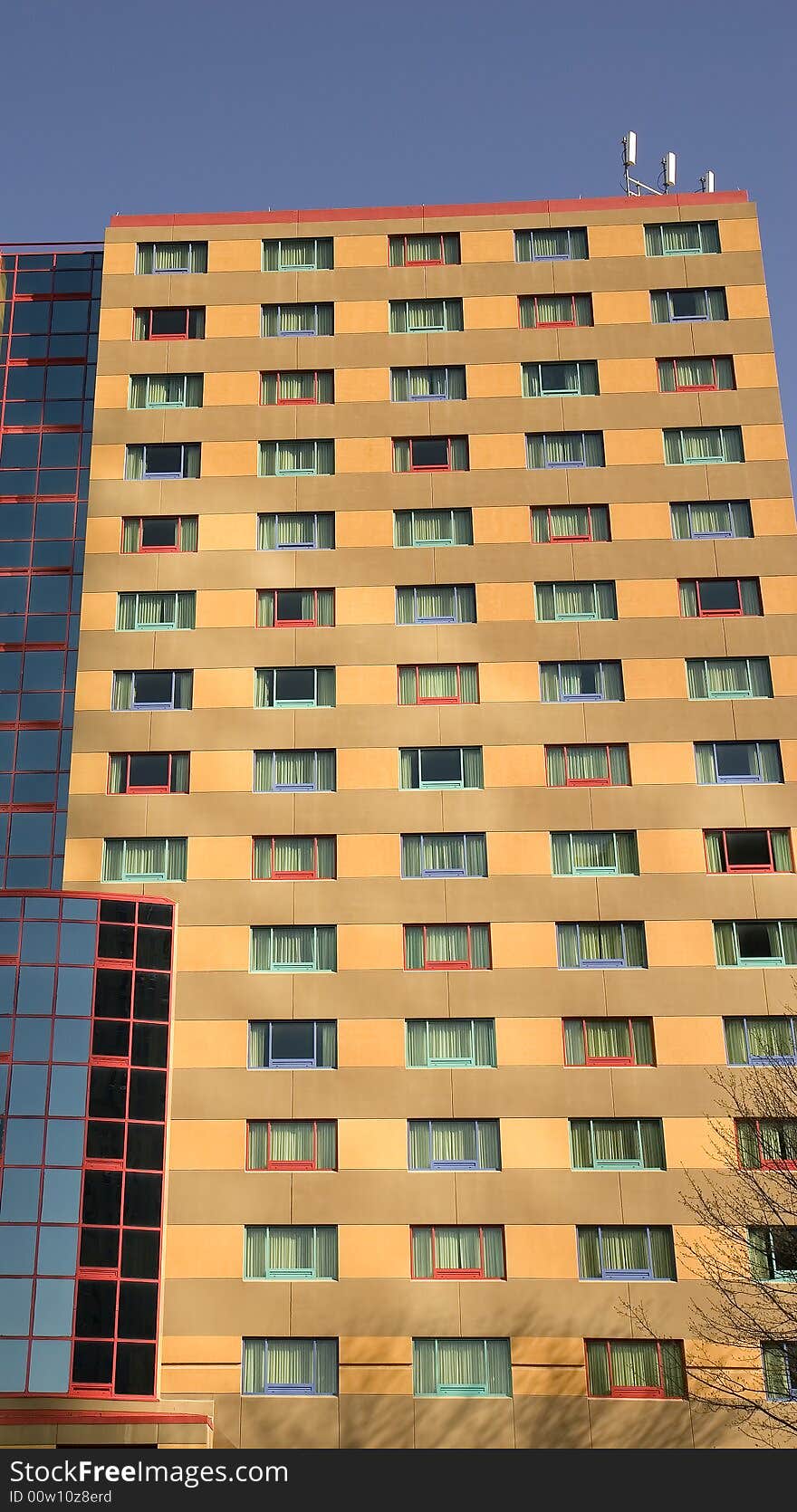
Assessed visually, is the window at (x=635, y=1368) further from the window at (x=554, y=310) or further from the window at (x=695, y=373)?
the window at (x=554, y=310)

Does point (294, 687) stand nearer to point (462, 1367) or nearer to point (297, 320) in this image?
point (297, 320)

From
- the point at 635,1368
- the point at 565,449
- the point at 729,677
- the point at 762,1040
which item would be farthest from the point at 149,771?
the point at 635,1368

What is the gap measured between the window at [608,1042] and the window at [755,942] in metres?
3.73

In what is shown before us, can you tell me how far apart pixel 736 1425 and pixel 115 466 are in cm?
4007

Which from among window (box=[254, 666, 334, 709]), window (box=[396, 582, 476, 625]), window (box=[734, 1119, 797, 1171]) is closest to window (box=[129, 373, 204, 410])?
window (box=[396, 582, 476, 625])

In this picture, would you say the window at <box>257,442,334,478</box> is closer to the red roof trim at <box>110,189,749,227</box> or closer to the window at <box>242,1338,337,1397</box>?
the red roof trim at <box>110,189,749,227</box>

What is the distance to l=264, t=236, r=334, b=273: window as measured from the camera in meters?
60.1

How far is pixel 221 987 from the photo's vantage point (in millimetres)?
49406

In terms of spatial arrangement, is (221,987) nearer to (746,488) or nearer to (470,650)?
(470,650)

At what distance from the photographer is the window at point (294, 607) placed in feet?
179

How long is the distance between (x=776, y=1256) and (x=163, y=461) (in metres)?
36.4

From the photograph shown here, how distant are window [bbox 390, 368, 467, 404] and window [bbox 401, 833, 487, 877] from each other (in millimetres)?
18147

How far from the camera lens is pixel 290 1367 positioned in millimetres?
45094

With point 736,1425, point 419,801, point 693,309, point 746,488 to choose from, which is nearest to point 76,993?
point 419,801
